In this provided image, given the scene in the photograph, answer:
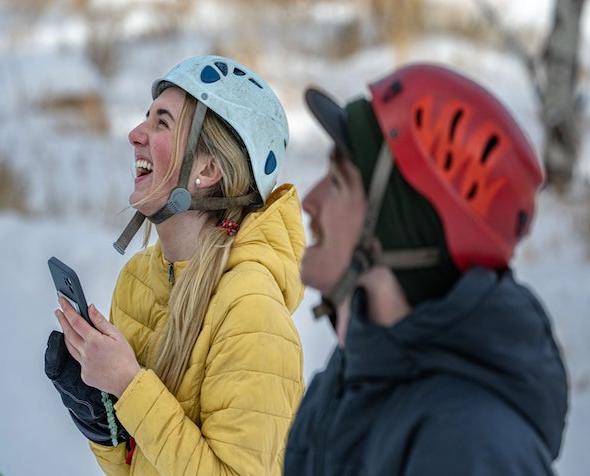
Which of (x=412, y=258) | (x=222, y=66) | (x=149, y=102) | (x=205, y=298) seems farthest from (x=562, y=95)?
(x=412, y=258)

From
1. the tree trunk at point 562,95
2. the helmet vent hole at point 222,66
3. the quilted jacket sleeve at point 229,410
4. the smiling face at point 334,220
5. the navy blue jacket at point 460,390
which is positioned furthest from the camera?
the tree trunk at point 562,95

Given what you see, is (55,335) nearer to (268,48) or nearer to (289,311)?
(289,311)

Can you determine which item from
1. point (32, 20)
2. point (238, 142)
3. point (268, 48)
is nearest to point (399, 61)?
point (268, 48)

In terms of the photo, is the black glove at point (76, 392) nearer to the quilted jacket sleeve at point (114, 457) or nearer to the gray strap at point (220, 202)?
the quilted jacket sleeve at point (114, 457)

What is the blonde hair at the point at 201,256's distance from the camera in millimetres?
2162

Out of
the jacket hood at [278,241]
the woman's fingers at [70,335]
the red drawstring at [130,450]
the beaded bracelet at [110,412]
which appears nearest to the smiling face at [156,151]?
the jacket hood at [278,241]

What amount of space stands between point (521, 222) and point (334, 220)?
0.98 ft

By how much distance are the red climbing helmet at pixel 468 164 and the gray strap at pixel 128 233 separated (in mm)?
1237

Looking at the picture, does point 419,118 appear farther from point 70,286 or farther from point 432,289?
point 70,286

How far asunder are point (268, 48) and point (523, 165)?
15.6 meters

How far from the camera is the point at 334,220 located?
1493mm

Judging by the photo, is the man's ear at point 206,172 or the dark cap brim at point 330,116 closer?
the dark cap brim at point 330,116

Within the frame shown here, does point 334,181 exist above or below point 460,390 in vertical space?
above

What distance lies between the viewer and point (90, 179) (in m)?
11.8
